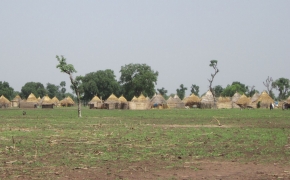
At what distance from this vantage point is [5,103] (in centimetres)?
9069

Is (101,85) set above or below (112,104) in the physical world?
above

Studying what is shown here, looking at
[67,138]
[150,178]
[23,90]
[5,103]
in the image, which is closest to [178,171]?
[150,178]

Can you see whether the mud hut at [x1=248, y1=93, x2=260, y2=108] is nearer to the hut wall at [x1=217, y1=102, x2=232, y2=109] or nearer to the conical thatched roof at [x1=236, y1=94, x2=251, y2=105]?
the conical thatched roof at [x1=236, y1=94, x2=251, y2=105]

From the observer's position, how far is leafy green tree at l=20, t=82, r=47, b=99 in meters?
153

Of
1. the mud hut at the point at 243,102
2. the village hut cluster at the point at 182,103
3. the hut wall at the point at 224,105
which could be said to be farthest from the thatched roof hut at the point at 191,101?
the mud hut at the point at 243,102

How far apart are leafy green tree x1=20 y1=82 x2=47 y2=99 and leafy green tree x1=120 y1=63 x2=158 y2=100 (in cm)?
4231

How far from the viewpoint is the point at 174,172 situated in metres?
Answer: 10.1

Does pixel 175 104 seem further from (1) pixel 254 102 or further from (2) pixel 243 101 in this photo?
(1) pixel 254 102

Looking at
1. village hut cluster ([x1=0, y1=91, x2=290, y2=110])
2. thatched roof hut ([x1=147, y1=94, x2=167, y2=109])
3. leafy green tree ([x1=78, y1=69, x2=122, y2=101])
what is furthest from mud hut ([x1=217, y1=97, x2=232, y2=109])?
leafy green tree ([x1=78, y1=69, x2=122, y2=101])

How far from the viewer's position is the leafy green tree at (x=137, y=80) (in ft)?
372

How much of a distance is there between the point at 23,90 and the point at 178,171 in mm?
151019

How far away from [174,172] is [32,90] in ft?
485

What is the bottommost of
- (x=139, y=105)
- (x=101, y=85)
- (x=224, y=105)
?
(x=224, y=105)

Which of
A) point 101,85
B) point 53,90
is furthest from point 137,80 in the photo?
point 53,90
